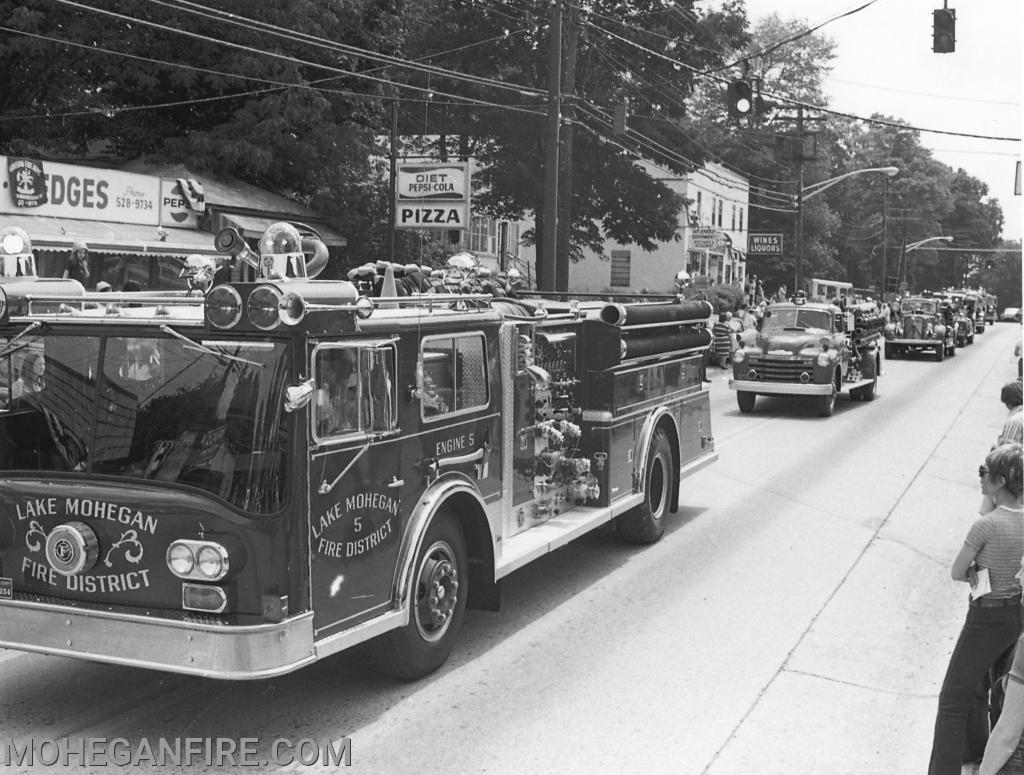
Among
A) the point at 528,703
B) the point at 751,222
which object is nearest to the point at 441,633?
the point at 528,703

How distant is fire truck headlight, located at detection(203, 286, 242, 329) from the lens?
542cm

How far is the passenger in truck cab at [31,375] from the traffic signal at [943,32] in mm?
14497

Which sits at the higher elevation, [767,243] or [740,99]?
[740,99]

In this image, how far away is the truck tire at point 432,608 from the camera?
642 cm

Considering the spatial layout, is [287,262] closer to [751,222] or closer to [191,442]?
[191,442]

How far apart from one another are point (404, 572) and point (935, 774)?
2857 millimetres

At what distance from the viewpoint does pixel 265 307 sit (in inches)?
212

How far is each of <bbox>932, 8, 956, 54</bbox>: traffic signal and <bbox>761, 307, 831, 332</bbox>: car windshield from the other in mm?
6521

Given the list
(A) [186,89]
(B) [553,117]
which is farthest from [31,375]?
(A) [186,89]

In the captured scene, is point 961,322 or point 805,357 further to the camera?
point 961,322

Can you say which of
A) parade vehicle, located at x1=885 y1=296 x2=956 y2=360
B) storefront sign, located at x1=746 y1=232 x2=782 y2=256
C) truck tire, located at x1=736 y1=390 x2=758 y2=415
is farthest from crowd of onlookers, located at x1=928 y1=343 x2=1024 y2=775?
storefront sign, located at x1=746 y1=232 x2=782 y2=256

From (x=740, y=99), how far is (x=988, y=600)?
50.2ft

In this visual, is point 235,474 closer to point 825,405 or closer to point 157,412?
point 157,412

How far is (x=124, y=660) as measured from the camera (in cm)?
545
